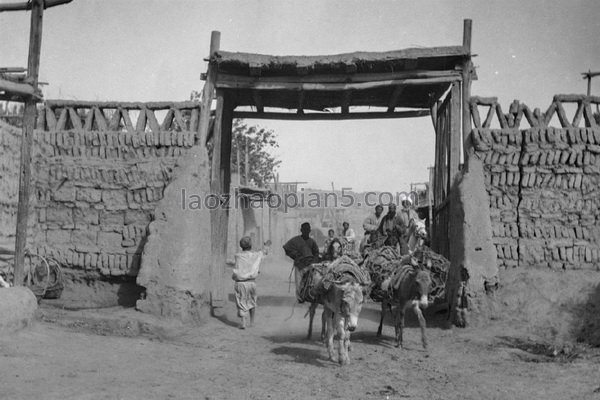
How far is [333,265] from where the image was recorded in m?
A: 7.68

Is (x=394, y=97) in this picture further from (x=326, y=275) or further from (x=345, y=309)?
(x=345, y=309)

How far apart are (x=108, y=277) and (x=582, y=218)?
849 cm

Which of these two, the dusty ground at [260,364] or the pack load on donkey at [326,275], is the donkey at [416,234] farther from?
the pack load on donkey at [326,275]

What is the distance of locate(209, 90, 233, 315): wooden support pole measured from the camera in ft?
37.5

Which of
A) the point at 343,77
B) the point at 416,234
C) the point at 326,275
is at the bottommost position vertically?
the point at 326,275

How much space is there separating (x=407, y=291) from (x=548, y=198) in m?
3.42

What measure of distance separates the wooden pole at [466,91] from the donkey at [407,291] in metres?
2.76

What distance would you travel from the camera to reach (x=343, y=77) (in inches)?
437

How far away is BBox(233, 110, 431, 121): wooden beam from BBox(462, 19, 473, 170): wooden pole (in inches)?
81.3

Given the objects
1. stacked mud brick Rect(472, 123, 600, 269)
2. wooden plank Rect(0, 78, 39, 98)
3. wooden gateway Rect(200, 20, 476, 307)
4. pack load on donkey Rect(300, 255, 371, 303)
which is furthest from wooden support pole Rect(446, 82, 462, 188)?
wooden plank Rect(0, 78, 39, 98)

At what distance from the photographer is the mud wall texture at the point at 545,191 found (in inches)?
390

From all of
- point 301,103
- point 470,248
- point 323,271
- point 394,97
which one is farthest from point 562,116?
point 323,271

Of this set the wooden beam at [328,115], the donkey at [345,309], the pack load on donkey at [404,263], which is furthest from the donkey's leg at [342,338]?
the wooden beam at [328,115]

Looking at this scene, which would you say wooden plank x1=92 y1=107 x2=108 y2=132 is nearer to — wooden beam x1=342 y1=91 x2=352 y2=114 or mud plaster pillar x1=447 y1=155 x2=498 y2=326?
wooden beam x1=342 y1=91 x2=352 y2=114
